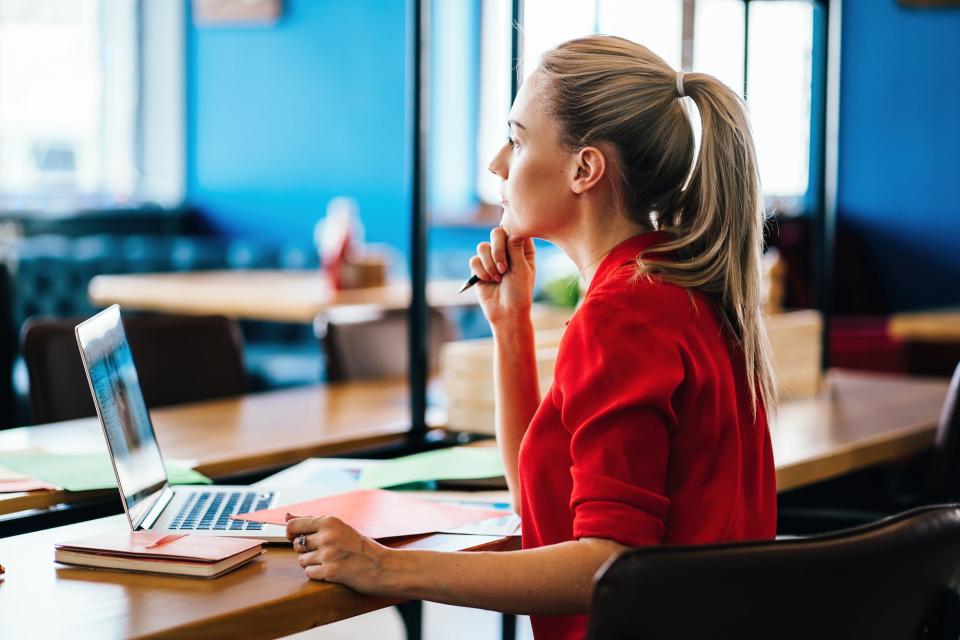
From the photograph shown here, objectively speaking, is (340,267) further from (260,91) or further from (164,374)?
(260,91)

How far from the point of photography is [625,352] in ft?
3.80

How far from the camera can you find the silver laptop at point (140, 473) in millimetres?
1357

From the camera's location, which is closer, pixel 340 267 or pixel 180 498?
pixel 180 498

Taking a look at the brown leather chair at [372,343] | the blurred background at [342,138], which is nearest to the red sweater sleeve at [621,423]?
the brown leather chair at [372,343]

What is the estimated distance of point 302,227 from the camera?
8.00m

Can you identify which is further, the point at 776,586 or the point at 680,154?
the point at 680,154

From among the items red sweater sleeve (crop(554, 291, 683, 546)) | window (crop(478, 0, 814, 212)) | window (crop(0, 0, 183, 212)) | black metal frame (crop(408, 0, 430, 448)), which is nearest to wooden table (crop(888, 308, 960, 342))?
window (crop(478, 0, 814, 212))

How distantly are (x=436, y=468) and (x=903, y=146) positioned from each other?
5653 mm

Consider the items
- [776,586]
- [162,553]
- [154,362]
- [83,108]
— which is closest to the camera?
[776,586]

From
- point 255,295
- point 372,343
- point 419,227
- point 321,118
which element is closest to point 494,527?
point 419,227

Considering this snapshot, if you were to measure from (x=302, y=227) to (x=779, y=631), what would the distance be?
7271 mm

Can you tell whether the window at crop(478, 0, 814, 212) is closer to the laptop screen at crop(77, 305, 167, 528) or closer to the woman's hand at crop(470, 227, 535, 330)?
the woman's hand at crop(470, 227, 535, 330)

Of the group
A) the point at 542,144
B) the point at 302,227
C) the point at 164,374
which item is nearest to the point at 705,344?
the point at 542,144

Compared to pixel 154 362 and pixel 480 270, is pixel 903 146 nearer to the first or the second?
pixel 154 362
